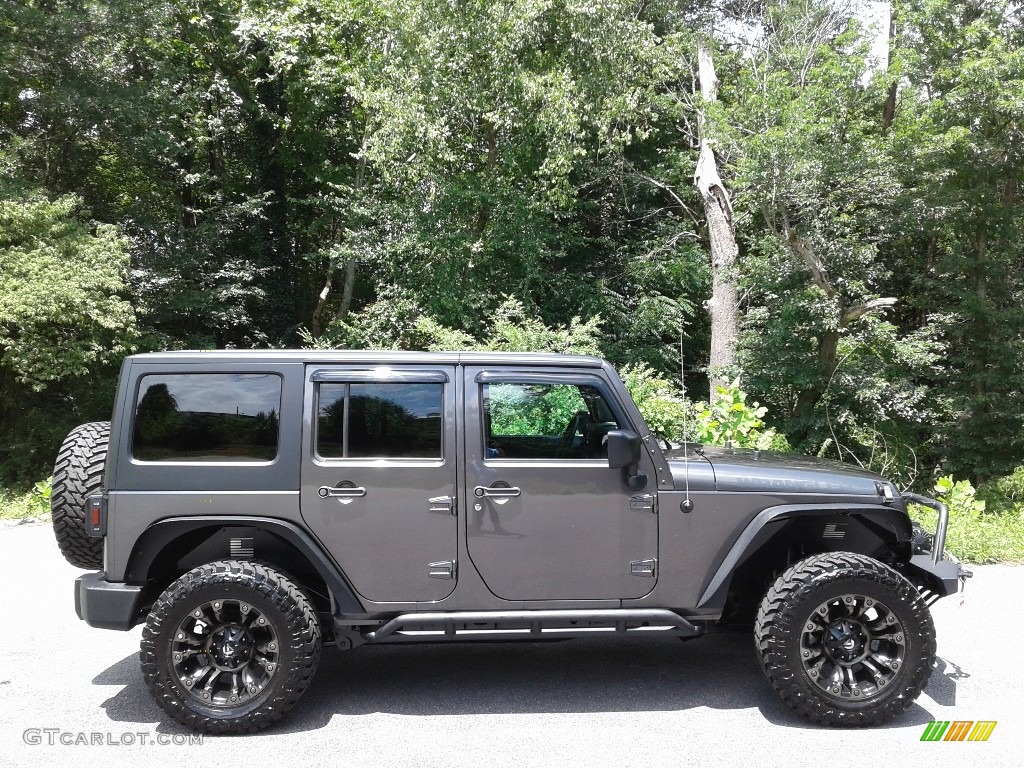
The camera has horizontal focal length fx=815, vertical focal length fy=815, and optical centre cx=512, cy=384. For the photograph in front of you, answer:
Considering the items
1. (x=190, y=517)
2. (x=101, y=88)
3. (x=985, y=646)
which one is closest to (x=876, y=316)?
(x=985, y=646)

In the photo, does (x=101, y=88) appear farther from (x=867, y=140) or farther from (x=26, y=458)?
(x=867, y=140)

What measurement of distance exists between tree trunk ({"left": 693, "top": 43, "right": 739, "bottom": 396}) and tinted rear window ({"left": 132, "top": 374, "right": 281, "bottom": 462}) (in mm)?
11826

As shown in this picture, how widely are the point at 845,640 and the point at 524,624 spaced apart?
163 cm

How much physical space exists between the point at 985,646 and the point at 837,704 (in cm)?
190

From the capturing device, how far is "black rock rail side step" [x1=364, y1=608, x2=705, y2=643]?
4.15 m

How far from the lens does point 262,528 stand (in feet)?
13.8

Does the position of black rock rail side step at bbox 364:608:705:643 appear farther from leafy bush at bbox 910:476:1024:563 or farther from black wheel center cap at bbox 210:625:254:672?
leafy bush at bbox 910:476:1024:563

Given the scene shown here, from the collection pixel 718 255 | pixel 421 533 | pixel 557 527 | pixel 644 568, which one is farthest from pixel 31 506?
pixel 718 255

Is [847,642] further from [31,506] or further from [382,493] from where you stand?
[31,506]

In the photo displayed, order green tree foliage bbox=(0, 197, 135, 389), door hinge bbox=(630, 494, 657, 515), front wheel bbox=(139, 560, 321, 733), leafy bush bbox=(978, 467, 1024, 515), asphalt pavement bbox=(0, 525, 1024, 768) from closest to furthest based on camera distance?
asphalt pavement bbox=(0, 525, 1024, 768) < front wheel bbox=(139, 560, 321, 733) < door hinge bbox=(630, 494, 657, 515) < green tree foliage bbox=(0, 197, 135, 389) < leafy bush bbox=(978, 467, 1024, 515)

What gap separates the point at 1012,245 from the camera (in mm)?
14203

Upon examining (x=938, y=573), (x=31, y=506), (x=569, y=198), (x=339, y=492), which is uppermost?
(x=569, y=198)

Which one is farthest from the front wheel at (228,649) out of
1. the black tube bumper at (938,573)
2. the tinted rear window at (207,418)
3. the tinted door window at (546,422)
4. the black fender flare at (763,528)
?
the black tube bumper at (938,573)

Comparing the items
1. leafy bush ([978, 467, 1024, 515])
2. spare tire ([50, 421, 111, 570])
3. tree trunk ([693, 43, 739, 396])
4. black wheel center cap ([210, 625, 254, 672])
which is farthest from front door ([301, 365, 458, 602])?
leafy bush ([978, 467, 1024, 515])
